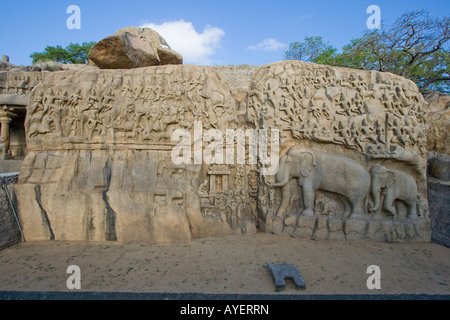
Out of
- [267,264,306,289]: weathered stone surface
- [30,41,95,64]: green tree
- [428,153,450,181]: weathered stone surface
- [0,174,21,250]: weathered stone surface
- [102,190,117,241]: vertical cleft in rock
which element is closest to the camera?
[267,264,306,289]: weathered stone surface

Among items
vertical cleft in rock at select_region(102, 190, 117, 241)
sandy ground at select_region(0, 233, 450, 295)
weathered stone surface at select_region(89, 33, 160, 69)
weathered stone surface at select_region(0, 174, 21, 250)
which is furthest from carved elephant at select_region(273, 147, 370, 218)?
weathered stone surface at select_region(89, 33, 160, 69)

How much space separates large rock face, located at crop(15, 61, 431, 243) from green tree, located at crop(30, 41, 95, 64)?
70.9 feet

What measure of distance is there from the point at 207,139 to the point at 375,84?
11.8ft

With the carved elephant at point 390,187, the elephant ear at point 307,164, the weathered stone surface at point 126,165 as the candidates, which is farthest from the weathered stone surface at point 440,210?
the weathered stone surface at point 126,165

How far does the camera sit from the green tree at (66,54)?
22344mm

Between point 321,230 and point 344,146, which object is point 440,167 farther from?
point 321,230

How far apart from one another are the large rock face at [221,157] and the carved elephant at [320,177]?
2 cm

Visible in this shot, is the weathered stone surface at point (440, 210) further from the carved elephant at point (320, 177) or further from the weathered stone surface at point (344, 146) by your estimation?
the carved elephant at point (320, 177)

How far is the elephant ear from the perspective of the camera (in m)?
4.71

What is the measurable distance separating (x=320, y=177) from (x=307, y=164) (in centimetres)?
35

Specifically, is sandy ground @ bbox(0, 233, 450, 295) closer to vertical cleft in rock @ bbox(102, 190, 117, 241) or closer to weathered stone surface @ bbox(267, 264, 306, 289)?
weathered stone surface @ bbox(267, 264, 306, 289)

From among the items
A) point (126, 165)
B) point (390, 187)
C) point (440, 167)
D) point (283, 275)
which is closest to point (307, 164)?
point (390, 187)

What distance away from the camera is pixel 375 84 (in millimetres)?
4926

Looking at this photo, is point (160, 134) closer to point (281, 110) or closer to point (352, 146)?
point (281, 110)
